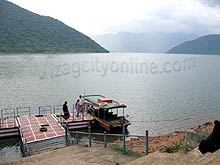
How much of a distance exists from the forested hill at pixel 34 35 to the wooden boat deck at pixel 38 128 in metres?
105

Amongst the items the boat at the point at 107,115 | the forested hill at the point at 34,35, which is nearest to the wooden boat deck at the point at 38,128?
the boat at the point at 107,115

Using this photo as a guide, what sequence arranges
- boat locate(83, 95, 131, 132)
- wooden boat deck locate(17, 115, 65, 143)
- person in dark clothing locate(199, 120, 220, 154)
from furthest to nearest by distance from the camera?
boat locate(83, 95, 131, 132)
wooden boat deck locate(17, 115, 65, 143)
person in dark clothing locate(199, 120, 220, 154)

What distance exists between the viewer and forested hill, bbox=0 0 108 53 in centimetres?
12534

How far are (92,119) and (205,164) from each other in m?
17.0

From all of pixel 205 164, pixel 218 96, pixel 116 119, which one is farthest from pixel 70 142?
pixel 218 96

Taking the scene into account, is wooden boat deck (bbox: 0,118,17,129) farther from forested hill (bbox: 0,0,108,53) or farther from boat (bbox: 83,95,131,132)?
forested hill (bbox: 0,0,108,53)

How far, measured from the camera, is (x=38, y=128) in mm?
19172

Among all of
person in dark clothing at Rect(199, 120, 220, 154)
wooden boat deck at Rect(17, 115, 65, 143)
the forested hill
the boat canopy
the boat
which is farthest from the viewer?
the forested hill

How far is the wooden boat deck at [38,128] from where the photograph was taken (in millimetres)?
17359

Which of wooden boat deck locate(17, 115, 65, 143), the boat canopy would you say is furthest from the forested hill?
wooden boat deck locate(17, 115, 65, 143)

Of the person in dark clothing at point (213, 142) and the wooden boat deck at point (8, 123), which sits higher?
the person in dark clothing at point (213, 142)

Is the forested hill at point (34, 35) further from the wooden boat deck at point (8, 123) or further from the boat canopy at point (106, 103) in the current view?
the boat canopy at point (106, 103)

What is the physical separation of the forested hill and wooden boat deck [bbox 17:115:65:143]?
344 feet

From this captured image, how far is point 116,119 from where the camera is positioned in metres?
22.3
